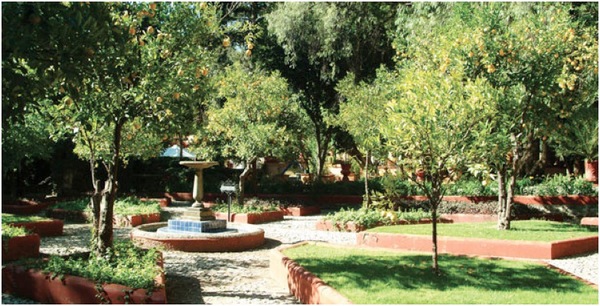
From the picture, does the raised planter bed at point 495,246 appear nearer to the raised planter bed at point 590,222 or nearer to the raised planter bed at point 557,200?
the raised planter bed at point 590,222

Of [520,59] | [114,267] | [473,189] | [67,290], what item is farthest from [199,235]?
[473,189]

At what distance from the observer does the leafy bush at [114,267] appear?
712 centimetres

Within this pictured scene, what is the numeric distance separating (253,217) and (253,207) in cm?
136

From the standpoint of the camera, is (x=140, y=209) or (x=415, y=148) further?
(x=140, y=209)

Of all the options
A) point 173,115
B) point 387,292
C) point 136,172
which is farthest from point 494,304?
point 136,172

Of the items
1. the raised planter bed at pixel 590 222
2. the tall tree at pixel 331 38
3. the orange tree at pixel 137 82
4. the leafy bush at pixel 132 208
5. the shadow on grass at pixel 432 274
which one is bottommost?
the shadow on grass at pixel 432 274

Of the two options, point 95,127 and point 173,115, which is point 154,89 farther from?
point 95,127

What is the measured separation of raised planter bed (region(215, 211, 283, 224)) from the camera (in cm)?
1794

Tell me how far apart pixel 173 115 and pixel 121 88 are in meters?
0.91

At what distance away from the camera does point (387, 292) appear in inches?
286

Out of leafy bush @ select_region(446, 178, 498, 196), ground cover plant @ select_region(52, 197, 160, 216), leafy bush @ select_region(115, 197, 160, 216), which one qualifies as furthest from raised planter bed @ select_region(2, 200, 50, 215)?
leafy bush @ select_region(446, 178, 498, 196)

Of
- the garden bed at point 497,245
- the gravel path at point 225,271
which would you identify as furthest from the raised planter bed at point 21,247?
the garden bed at point 497,245

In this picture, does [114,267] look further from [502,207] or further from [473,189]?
[473,189]

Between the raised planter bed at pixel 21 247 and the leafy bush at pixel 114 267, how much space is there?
244 cm
